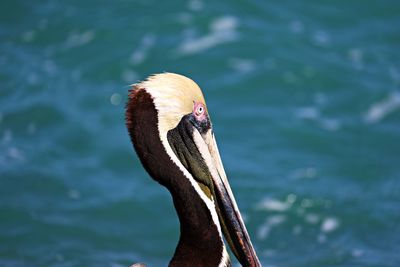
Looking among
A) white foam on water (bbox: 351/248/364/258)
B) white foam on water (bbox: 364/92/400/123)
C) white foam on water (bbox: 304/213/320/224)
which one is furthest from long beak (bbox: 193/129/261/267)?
white foam on water (bbox: 364/92/400/123)

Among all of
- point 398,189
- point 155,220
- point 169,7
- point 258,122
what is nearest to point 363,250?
point 398,189

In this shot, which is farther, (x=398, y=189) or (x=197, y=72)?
(x=197, y=72)

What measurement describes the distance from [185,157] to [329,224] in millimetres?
4415

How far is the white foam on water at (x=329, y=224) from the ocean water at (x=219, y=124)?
25 mm

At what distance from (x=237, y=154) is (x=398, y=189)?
2.07 m

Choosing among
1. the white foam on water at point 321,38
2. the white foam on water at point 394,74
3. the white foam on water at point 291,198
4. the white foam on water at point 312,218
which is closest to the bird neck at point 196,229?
the white foam on water at point 312,218

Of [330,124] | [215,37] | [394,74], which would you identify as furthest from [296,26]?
[330,124]

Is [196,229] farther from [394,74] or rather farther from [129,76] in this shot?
[394,74]

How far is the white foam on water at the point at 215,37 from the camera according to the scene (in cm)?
1283

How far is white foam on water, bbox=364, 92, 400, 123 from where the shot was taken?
38.3 ft

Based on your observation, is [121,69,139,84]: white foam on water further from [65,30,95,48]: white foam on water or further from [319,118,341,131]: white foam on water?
[319,118,341,131]: white foam on water

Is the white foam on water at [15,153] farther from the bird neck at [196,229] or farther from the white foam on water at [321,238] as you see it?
the bird neck at [196,229]

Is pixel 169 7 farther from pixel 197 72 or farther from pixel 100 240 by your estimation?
pixel 100 240

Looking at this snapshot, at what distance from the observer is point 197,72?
12.4 meters
